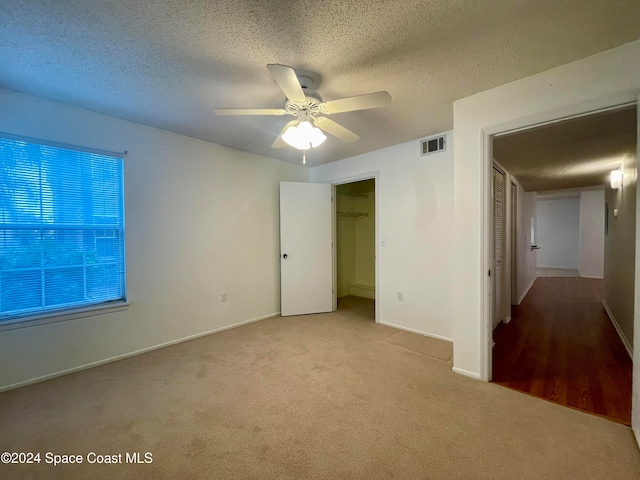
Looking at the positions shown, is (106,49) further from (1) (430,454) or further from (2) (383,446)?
(1) (430,454)

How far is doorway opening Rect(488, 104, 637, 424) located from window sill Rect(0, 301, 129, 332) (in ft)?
11.5

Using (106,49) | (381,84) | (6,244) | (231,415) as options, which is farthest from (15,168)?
(381,84)

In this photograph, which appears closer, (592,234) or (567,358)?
(567,358)

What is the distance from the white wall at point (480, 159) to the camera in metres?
1.77

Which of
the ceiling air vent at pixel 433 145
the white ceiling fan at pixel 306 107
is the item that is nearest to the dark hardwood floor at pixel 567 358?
the ceiling air vent at pixel 433 145

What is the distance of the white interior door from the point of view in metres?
3.94

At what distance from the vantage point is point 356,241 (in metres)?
5.54

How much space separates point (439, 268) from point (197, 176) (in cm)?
313

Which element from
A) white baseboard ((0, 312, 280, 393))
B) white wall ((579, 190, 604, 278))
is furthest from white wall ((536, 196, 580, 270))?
white baseboard ((0, 312, 280, 393))

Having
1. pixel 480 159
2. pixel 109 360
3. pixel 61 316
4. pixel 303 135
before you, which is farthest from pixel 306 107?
pixel 109 360

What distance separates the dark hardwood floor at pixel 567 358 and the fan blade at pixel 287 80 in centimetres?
271

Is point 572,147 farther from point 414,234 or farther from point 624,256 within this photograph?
point 414,234

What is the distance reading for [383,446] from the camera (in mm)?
1481

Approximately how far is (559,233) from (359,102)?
34.4ft
